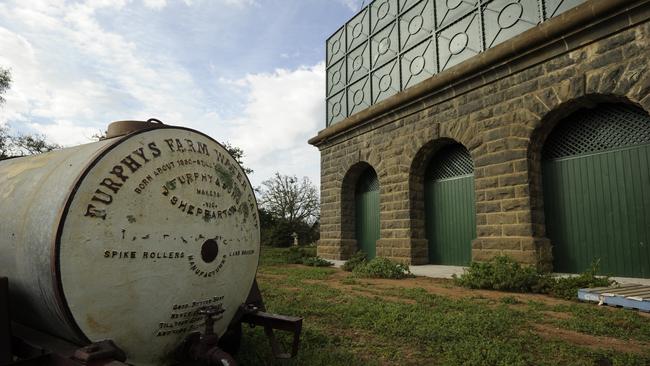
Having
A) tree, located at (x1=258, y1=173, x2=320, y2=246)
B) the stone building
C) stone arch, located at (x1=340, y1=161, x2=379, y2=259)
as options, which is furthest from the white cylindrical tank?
tree, located at (x1=258, y1=173, x2=320, y2=246)

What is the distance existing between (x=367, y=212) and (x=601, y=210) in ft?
20.0

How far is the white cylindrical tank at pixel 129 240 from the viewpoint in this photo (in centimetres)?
181

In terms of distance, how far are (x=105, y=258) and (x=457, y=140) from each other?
25.0 feet

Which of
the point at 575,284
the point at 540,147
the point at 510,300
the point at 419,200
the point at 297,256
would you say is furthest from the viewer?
the point at 297,256

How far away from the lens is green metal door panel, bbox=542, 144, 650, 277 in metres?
6.21

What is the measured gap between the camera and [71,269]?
1.77 m

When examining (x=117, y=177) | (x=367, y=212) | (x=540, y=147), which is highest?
(x=540, y=147)

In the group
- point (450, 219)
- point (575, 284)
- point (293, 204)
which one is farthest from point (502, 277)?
point (293, 204)

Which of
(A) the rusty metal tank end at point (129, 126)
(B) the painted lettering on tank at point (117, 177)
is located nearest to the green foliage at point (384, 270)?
(A) the rusty metal tank end at point (129, 126)

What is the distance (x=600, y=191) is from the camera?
6.66 metres

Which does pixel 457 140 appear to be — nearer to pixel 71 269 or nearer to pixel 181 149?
pixel 181 149

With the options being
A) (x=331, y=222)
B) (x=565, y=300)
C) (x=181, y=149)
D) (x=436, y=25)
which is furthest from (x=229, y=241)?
(x=331, y=222)

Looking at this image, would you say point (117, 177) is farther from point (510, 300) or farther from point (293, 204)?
point (293, 204)

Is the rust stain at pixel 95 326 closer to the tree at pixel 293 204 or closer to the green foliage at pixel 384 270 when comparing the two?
the green foliage at pixel 384 270
